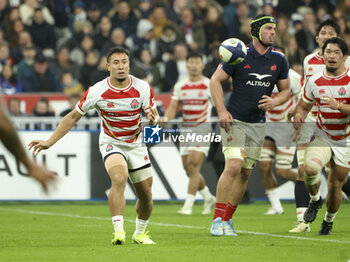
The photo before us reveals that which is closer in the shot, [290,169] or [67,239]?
[67,239]

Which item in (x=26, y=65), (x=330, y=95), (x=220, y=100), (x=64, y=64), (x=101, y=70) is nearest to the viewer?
(x=330, y=95)

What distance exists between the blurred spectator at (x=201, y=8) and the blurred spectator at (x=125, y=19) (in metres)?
1.58

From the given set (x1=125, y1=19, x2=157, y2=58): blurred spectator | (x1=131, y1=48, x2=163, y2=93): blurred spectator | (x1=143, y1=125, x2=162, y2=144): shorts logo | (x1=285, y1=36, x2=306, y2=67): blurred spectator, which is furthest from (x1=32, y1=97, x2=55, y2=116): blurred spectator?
(x1=285, y1=36, x2=306, y2=67): blurred spectator

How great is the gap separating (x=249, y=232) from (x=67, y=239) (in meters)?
2.31

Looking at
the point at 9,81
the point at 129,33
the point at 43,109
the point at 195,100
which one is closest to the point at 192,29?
the point at 129,33

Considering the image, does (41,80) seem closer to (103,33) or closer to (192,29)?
(103,33)

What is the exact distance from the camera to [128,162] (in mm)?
9281

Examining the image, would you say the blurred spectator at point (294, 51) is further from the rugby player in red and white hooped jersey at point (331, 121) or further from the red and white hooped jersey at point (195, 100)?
the rugby player in red and white hooped jersey at point (331, 121)

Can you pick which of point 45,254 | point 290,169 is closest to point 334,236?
point 45,254

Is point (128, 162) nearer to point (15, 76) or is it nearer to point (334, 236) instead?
point (334, 236)

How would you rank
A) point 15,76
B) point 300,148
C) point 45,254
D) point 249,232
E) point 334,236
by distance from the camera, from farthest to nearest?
point 15,76 → point 300,148 → point 249,232 → point 334,236 → point 45,254

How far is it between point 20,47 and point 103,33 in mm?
2057

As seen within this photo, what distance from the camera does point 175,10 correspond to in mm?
22281

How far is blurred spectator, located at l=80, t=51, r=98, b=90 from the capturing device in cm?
1981
